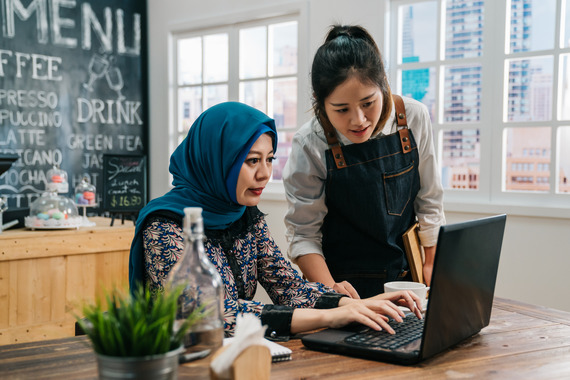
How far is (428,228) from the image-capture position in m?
1.96

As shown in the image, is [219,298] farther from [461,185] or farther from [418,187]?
[461,185]

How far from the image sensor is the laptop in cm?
110

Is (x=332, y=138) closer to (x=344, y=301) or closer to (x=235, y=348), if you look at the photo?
(x=344, y=301)

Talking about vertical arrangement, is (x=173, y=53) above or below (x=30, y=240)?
above

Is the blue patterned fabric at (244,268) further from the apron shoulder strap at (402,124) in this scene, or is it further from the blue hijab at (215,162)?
the apron shoulder strap at (402,124)

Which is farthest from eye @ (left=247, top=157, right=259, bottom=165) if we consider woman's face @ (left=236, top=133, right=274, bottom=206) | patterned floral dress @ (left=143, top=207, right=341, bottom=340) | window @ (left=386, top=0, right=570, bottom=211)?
window @ (left=386, top=0, right=570, bottom=211)

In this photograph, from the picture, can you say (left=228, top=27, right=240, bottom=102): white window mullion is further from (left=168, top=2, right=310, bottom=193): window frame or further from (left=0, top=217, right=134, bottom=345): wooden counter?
(left=0, top=217, right=134, bottom=345): wooden counter

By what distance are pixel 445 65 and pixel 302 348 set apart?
281 centimetres

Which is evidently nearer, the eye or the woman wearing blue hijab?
the woman wearing blue hijab

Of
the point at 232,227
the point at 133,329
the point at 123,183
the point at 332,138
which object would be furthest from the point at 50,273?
the point at 133,329

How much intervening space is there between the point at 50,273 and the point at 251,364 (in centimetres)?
254

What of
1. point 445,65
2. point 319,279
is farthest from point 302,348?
point 445,65

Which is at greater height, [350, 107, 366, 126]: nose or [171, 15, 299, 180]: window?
[171, 15, 299, 180]: window

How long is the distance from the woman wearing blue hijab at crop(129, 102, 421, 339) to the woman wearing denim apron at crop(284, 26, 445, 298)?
0.18 metres
